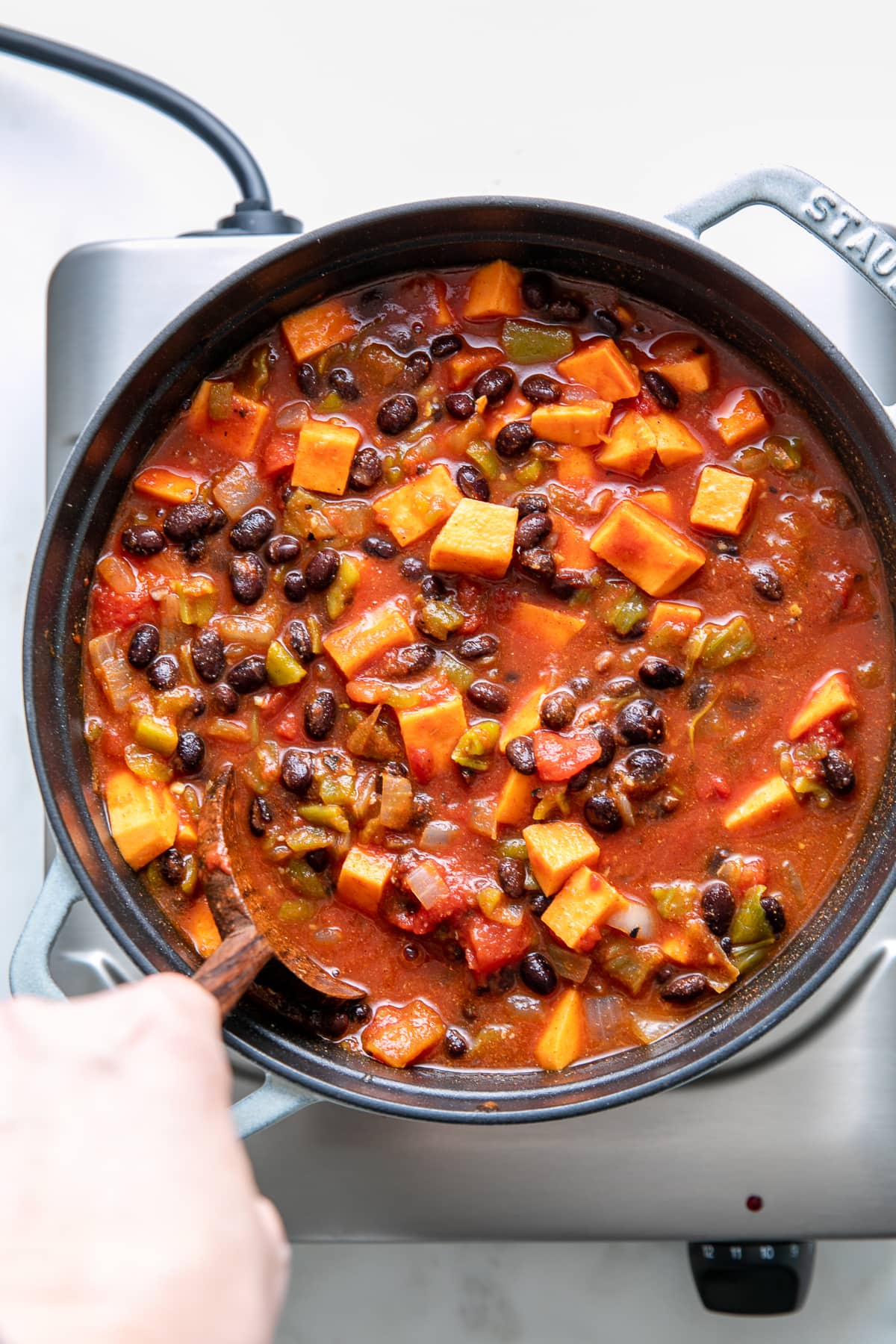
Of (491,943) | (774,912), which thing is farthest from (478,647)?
(774,912)

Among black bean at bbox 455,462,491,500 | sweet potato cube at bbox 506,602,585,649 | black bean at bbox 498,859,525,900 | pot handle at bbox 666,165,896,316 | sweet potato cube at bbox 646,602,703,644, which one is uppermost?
pot handle at bbox 666,165,896,316

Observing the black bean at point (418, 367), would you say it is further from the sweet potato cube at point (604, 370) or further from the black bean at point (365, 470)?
the sweet potato cube at point (604, 370)

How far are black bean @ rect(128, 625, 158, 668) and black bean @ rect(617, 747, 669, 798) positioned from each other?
111 cm

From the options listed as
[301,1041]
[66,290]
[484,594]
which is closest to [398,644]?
[484,594]

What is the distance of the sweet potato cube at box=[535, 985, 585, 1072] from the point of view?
2625mm

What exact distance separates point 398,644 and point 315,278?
870 millimetres

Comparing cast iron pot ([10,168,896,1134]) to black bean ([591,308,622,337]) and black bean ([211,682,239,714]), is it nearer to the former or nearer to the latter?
black bean ([591,308,622,337])

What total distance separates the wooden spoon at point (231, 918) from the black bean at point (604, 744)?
756 mm

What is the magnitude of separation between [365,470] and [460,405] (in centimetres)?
27

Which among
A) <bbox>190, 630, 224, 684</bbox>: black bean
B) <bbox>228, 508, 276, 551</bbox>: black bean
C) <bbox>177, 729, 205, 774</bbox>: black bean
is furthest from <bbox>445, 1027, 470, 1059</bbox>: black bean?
<bbox>228, 508, 276, 551</bbox>: black bean

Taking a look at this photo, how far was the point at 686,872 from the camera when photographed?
266cm

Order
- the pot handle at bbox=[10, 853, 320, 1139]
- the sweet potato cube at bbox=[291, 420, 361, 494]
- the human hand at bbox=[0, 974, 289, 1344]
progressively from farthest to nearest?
1. the sweet potato cube at bbox=[291, 420, 361, 494]
2. the pot handle at bbox=[10, 853, 320, 1139]
3. the human hand at bbox=[0, 974, 289, 1344]

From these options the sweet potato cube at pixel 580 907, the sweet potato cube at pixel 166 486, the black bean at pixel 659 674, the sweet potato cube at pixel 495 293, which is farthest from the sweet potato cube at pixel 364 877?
the sweet potato cube at pixel 495 293

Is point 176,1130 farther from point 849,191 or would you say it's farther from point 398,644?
point 849,191
